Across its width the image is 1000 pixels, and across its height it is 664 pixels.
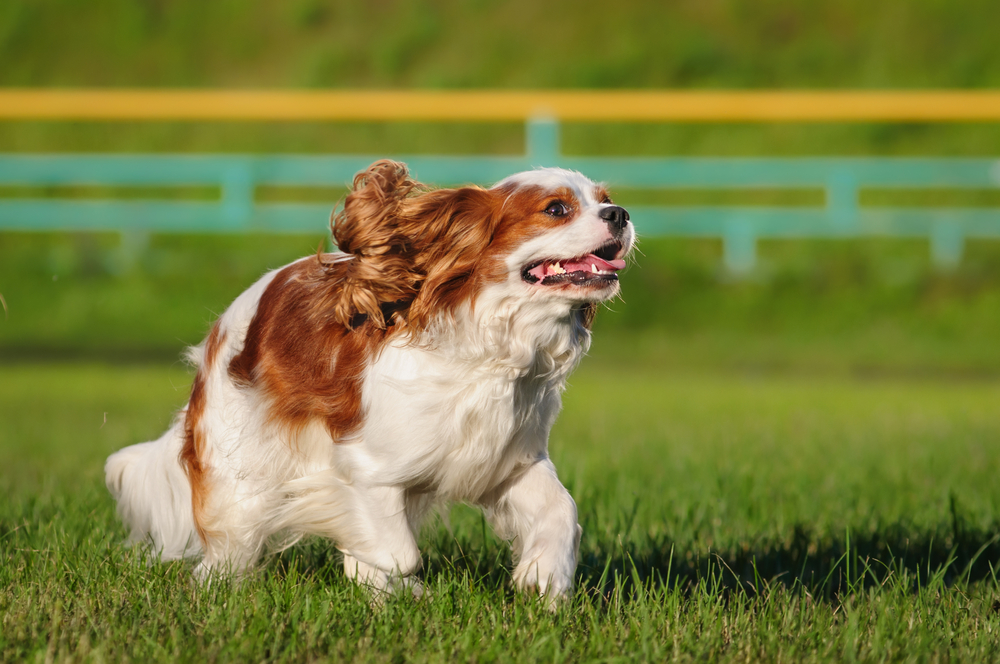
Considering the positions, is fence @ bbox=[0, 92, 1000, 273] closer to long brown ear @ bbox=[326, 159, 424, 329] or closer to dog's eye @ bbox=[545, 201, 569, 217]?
long brown ear @ bbox=[326, 159, 424, 329]

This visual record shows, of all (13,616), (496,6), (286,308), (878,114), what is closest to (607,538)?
(286,308)

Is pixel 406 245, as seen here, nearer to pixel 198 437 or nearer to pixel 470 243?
pixel 470 243

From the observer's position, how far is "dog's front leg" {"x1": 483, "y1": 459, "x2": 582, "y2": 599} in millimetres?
2941

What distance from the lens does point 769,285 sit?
11438 millimetres

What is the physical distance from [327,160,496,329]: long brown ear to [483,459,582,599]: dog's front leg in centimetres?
53

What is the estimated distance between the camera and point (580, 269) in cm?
283

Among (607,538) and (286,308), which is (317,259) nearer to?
(286,308)

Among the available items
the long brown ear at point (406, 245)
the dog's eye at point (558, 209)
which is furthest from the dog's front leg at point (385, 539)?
the dog's eye at point (558, 209)

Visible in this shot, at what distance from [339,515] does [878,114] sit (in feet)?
28.6

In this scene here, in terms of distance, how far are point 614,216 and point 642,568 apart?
3.95 feet

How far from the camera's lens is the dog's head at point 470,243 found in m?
2.81

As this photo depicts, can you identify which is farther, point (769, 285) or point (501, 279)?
point (769, 285)

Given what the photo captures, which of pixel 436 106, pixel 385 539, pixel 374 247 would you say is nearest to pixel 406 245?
pixel 374 247

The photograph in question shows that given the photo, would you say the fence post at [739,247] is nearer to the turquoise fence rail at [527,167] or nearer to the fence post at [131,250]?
the turquoise fence rail at [527,167]
